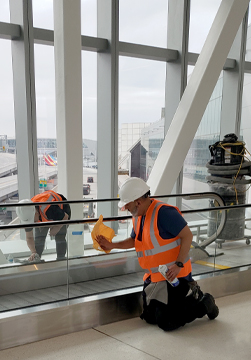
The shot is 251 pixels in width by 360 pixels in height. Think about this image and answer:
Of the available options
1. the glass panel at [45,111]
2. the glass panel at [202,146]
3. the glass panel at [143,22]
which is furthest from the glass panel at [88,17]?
the glass panel at [202,146]

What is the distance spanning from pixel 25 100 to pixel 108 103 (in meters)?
1.85

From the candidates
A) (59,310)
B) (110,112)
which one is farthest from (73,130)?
(59,310)

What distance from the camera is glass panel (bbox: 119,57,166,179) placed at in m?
8.01

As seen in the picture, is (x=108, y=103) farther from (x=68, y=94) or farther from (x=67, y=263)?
(x=67, y=263)

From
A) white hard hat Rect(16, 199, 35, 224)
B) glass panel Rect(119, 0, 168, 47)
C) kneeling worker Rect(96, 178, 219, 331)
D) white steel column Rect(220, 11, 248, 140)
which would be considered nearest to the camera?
kneeling worker Rect(96, 178, 219, 331)

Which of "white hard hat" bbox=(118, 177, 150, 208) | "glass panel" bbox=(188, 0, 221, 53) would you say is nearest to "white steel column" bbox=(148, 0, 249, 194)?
"glass panel" bbox=(188, 0, 221, 53)

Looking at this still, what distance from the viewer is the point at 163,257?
295 centimetres

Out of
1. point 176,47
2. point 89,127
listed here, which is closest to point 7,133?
point 89,127

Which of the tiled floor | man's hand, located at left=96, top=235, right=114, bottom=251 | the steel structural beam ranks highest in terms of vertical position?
the steel structural beam

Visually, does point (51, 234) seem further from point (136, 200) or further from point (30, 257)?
point (136, 200)

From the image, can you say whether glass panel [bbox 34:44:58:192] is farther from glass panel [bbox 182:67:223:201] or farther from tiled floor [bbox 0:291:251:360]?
tiled floor [bbox 0:291:251:360]

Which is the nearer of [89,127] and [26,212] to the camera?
[26,212]

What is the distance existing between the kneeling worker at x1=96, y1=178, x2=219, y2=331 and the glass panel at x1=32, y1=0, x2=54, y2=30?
515cm

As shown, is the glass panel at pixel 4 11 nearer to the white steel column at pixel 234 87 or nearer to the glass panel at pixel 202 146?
the glass panel at pixel 202 146
